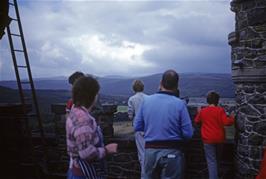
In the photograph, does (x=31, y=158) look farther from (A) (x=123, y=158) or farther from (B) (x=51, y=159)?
(A) (x=123, y=158)

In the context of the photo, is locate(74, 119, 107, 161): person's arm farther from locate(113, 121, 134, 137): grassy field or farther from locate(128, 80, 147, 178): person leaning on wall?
locate(113, 121, 134, 137): grassy field

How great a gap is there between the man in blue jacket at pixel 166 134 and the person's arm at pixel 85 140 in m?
1.20

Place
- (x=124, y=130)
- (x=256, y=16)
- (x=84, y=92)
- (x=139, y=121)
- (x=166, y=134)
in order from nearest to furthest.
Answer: (x=84, y=92)
(x=166, y=134)
(x=139, y=121)
(x=256, y=16)
(x=124, y=130)

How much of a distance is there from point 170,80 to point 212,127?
7.68 feet

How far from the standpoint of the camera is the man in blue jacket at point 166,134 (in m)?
4.26

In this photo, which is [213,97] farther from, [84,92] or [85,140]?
[85,140]

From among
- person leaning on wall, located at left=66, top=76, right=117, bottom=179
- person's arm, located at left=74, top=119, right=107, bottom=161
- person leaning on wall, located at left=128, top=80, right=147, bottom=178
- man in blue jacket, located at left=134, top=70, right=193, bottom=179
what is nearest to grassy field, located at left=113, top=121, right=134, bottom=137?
person leaning on wall, located at left=128, top=80, right=147, bottom=178

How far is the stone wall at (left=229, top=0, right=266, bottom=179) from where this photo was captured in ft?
21.0

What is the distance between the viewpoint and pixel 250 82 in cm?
654

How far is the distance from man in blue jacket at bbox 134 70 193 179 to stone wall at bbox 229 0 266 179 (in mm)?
2556

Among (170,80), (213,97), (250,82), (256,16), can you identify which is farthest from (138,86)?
(170,80)

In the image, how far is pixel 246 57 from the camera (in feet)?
21.6

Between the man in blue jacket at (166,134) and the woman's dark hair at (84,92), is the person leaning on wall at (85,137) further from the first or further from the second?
the man in blue jacket at (166,134)

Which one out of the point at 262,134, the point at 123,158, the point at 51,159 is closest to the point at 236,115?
the point at 262,134
